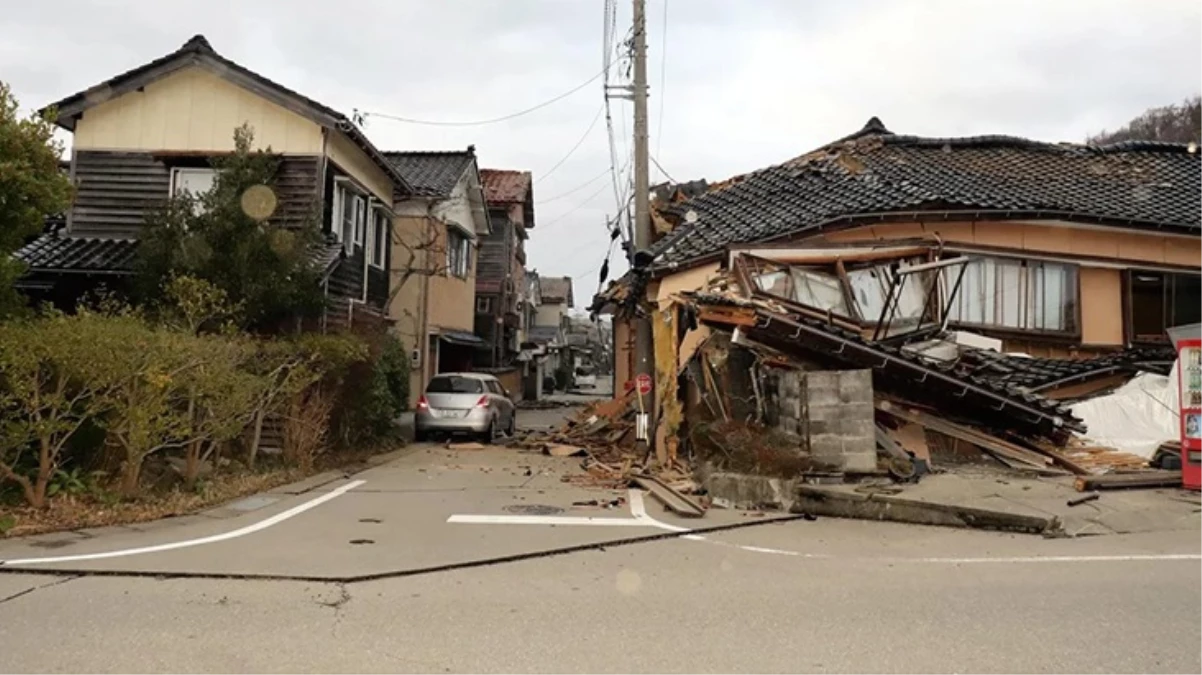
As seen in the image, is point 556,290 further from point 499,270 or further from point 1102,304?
point 1102,304

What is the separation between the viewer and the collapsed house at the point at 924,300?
424 inches

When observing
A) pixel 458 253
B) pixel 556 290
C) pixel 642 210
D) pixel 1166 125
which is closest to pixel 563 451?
pixel 642 210

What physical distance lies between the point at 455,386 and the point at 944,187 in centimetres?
1078

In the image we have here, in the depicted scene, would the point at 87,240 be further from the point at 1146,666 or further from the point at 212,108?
the point at 1146,666

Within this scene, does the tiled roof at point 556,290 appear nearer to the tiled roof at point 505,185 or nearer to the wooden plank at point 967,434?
the tiled roof at point 505,185

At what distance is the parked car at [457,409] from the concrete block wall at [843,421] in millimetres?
9624

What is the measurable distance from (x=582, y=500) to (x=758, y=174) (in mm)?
10706

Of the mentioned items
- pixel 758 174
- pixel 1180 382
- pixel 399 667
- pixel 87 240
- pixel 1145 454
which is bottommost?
pixel 399 667

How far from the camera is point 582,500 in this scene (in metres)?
10.7

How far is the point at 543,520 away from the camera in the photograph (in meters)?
9.05

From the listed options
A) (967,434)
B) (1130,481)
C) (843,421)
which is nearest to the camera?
(1130,481)

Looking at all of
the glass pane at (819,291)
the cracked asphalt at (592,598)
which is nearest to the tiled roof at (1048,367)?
the glass pane at (819,291)

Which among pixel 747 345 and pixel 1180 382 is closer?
pixel 1180 382

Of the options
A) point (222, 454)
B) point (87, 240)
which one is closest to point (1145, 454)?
point (222, 454)
